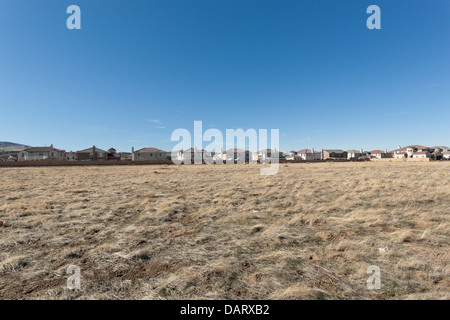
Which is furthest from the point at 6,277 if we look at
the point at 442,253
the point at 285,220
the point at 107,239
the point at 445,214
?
the point at 445,214

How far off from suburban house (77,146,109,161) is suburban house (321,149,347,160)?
104 m

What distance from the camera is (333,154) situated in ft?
357

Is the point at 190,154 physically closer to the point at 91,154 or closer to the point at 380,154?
the point at 91,154

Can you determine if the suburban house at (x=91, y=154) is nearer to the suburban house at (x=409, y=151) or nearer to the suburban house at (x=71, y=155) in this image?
the suburban house at (x=71, y=155)

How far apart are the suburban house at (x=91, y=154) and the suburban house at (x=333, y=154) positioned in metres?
104

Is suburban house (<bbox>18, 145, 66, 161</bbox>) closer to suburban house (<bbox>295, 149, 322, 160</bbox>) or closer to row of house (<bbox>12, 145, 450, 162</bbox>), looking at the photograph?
row of house (<bbox>12, 145, 450, 162</bbox>)

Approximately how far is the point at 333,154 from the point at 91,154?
378 feet

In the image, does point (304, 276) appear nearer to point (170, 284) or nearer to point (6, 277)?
point (170, 284)

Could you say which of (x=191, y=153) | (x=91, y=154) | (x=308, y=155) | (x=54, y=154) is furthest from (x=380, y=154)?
(x=54, y=154)

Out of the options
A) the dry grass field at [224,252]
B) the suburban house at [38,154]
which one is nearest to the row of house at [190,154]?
the suburban house at [38,154]

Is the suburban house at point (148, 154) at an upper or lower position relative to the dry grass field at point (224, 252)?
upper

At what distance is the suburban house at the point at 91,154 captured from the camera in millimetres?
72938

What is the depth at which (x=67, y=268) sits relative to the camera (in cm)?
364
